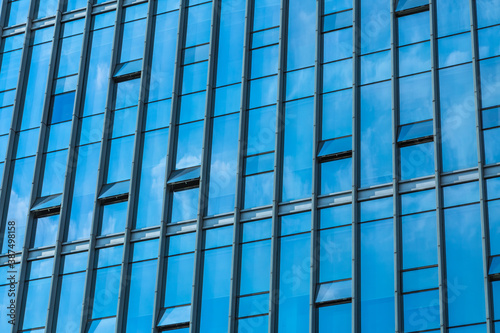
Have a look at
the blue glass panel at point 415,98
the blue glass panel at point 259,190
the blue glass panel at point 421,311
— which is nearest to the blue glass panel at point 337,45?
the blue glass panel at point 415,98

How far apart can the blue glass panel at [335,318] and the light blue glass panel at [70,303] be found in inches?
363

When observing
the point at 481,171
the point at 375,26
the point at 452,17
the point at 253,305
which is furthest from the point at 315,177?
the point at 452,17

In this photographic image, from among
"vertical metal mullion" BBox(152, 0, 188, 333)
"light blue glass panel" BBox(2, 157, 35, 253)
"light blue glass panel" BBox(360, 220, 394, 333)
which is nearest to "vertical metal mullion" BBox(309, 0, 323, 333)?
"light blue glass panel" BBox(360, 220, 394, 333)

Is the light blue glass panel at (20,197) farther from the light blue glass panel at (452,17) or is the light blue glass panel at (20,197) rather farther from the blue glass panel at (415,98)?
the light blue glass panel at (452,17)

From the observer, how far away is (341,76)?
40.6 m

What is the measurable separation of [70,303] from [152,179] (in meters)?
5.49

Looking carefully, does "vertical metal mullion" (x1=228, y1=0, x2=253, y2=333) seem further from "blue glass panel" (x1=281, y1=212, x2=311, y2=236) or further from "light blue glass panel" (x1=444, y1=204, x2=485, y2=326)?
"light blue glass panel" (x1=444, y1=204, x2=485, y2=326)

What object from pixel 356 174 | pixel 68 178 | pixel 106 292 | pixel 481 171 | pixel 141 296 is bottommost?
pixel 141 296

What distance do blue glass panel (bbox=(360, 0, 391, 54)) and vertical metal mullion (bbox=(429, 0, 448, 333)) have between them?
1.70 m

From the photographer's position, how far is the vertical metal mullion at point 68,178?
→ 4081cm

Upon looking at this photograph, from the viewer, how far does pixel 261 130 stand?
40.8 metres

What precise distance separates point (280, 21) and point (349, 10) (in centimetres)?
273

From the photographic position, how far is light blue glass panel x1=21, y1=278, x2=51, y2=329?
40969 mm

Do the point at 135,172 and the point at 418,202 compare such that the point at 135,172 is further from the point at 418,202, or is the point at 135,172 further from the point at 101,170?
the point at 418,202
